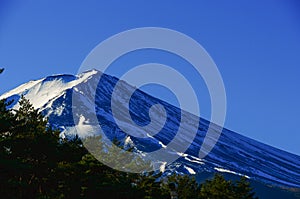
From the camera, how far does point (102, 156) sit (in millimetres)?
38094

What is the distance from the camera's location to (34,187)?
34969 mm

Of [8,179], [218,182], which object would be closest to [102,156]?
[8,179]

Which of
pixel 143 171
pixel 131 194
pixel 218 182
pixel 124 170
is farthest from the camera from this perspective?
pixel 218 182

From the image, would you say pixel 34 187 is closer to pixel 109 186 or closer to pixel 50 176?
pixel 50 176

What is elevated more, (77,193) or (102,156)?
(102,156)

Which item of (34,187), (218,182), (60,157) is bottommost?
(34,187)

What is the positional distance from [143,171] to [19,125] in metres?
16.9

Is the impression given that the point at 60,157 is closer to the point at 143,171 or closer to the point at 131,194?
the point at 131,194

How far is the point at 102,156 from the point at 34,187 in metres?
5.41

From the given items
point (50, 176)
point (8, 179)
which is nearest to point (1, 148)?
point (8, 179)

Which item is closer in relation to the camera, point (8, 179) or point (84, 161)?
point (8, 179)

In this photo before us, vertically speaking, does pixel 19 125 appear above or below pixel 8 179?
above

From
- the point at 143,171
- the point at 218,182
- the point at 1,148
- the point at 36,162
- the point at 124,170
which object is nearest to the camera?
the point at 1,148

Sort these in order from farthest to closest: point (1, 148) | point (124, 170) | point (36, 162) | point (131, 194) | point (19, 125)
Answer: point (124, 170) < point (131, 194) < point (36, 162) < point (19, 125) < point (1, 148)
